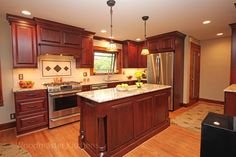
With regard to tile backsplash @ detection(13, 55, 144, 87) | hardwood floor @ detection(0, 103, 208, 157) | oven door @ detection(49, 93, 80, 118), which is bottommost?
hardwood floor @ detection(0, 103, 208, 157)

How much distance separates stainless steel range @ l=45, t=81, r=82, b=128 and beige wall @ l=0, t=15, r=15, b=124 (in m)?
0.87

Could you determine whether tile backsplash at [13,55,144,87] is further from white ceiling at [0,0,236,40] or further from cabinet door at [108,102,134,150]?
cabinet door at [108,102,134,150]

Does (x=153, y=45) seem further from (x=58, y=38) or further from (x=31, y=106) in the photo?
(x=31, y=106)

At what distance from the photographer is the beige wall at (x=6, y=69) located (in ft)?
10.1

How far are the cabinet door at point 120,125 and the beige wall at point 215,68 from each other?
475cm

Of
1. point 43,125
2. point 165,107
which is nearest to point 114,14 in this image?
point 165,107

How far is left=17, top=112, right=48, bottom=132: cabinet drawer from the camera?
9.35 feet

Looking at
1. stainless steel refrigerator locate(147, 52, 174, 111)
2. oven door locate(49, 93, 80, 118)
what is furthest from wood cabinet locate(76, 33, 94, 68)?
stainless steel refrigerator locate(147, 52, 174, 111)

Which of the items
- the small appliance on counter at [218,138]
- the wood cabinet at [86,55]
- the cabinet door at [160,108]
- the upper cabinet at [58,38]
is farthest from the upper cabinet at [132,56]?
the small appliance on counter at [218,138]

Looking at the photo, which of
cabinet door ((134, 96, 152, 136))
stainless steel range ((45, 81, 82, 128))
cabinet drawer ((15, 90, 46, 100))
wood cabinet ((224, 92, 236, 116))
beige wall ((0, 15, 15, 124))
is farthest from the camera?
stainless steel range ((45, 81, 82, 128))

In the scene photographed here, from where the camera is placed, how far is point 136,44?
5777 mm

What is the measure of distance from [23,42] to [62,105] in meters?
1.69

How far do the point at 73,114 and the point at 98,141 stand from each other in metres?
1.76

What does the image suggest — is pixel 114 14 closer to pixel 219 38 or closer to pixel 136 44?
pixel 136 44
